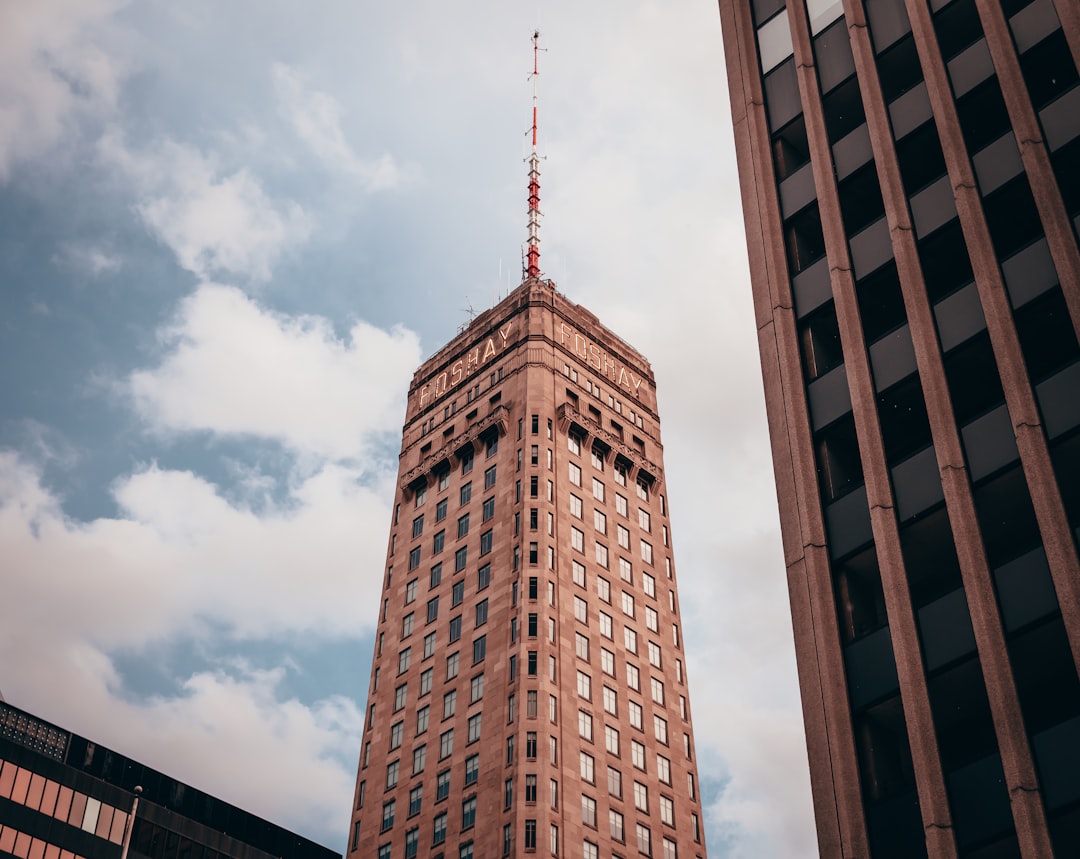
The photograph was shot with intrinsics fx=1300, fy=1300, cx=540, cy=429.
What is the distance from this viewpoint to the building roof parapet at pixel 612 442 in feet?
396

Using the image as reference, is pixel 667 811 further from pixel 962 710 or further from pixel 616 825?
pixel 962 710

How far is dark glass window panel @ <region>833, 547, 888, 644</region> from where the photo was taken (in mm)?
39594

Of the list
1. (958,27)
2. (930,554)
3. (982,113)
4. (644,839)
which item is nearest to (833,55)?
(958,27)

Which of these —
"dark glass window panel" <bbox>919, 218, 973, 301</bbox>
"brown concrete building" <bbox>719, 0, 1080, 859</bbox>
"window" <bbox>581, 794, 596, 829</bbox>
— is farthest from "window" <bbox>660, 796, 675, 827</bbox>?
"dark glass window panel" <bbox>919, 218, 973, 301</bbox>

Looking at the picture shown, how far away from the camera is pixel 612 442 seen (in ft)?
406

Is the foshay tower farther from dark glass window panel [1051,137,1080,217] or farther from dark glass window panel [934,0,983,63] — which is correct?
dark glass window panel [1051,137,1080,217]

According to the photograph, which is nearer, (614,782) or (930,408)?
(930,408)

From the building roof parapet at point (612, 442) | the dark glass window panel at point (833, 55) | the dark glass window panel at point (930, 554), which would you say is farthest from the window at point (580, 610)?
the dark glass window panel at point (930, 554)

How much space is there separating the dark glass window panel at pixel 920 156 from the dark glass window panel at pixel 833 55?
17.3 ft

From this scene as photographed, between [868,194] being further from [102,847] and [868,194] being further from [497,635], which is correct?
[102,847]

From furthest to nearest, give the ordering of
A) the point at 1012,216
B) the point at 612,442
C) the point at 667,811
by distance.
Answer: the point at 612,442, the point at 667,811, the point at 1012,216

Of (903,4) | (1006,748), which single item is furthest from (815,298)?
(1006,748)

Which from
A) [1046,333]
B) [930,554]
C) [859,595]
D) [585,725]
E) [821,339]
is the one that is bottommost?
[859,595]

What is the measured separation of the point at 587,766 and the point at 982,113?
6703 centimetres
